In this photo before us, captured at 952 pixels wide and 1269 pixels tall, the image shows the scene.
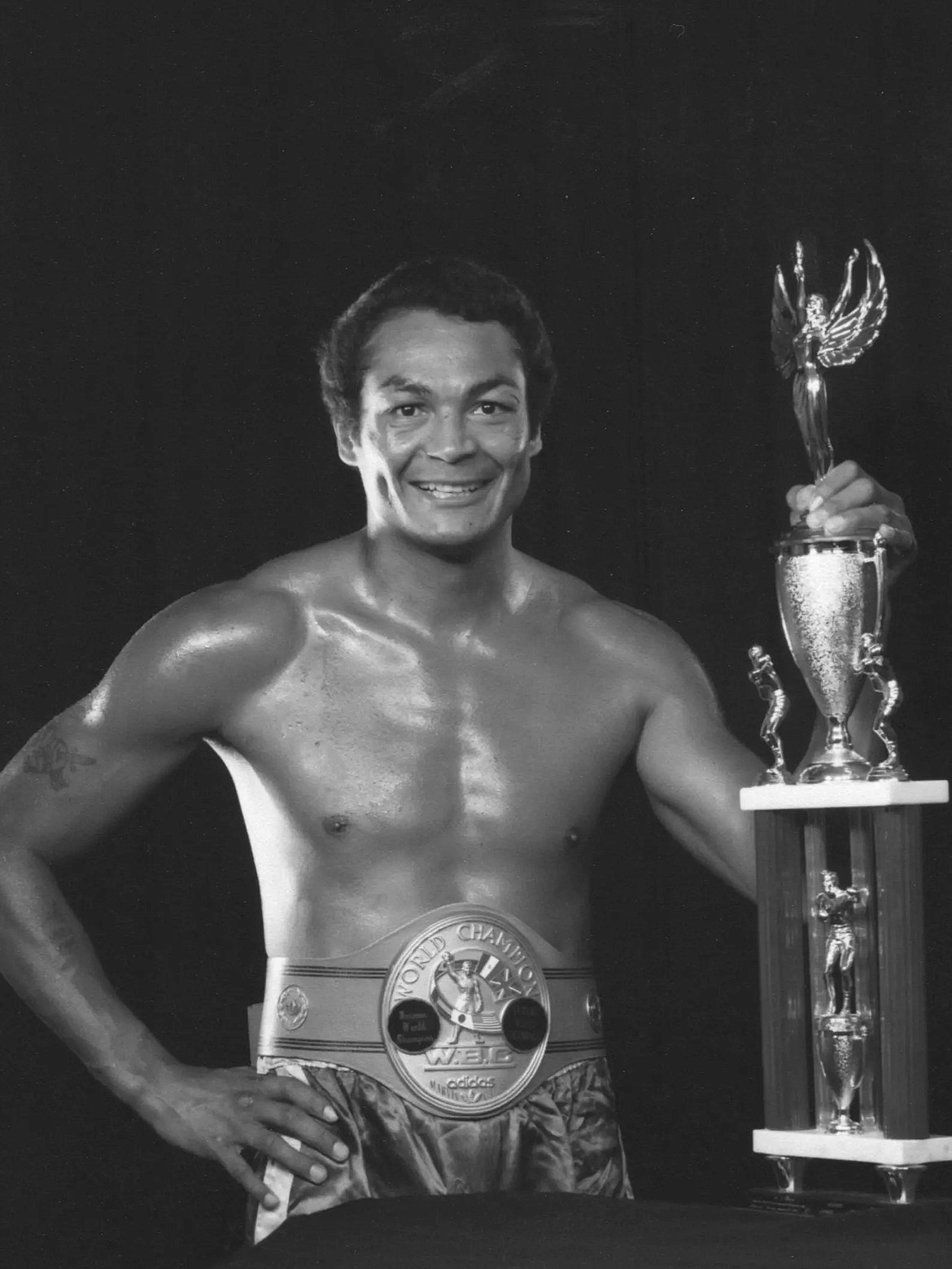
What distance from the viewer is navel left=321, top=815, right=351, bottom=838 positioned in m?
2.46

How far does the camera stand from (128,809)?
2512 mm

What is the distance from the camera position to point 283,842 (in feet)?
8.21

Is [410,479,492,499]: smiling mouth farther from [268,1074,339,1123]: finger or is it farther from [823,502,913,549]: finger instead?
[268,1074,339,1123]: finger

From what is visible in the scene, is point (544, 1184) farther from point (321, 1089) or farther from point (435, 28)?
point (435, 28)

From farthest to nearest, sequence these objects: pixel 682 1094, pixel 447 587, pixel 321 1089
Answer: pixel 682 1094 < pixel 447 587 < pixel 321 1089

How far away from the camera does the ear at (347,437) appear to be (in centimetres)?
259

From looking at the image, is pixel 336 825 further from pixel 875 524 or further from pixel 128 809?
pixel 875 524

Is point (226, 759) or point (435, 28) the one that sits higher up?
point (435, 28)

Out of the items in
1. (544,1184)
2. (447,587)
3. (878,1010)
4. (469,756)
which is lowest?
(544,1184)

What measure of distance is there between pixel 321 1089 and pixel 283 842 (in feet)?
0.97

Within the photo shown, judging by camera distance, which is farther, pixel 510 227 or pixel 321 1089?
pixel 510 227

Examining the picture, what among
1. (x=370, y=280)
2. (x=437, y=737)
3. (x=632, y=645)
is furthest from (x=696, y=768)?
(x=370, y=280)

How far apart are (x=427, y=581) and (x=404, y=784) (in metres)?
0.26

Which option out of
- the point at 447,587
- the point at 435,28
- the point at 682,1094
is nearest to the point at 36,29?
the point at 435,28
